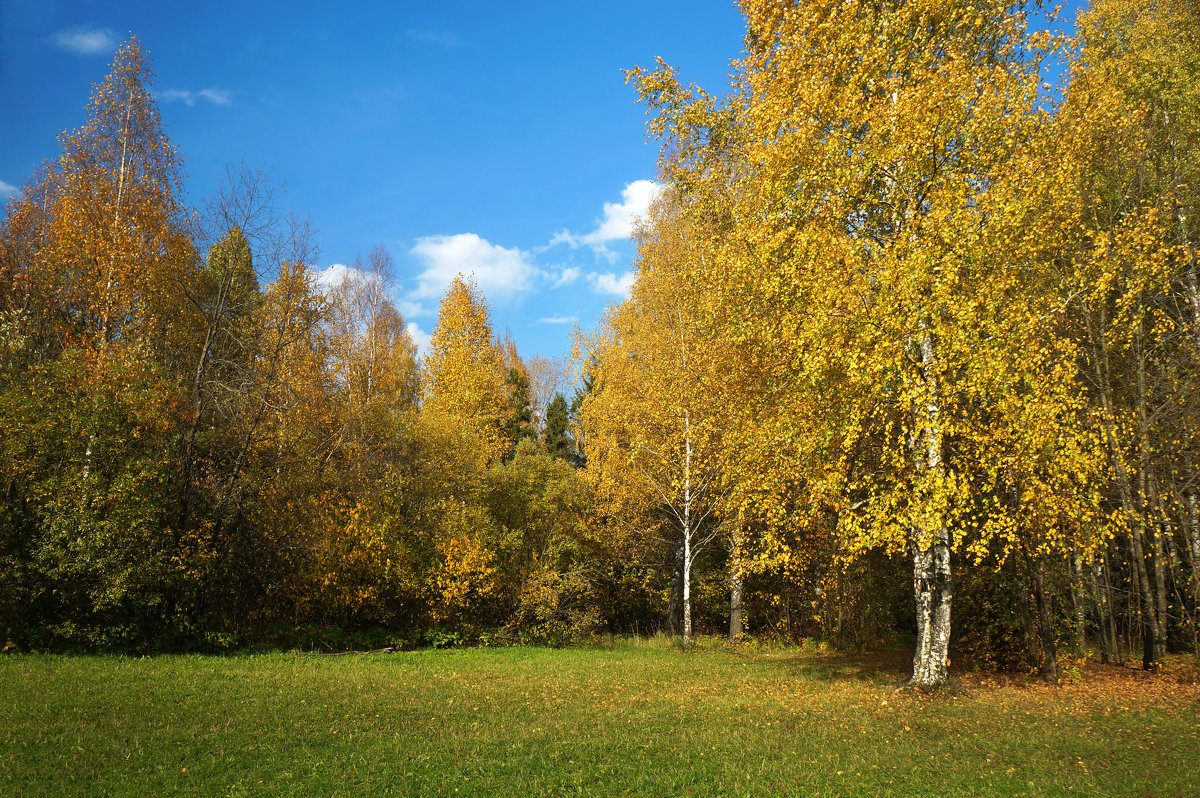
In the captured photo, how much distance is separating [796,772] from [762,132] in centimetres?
877

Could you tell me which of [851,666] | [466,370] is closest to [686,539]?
[851,666]

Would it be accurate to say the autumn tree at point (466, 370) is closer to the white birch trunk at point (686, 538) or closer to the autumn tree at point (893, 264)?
the white birch trunk at point (686, 538)

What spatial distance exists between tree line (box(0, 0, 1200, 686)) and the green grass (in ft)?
5.38

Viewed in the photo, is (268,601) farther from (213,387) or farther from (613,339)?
(613,339)

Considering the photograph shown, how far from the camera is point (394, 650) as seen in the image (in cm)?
1411

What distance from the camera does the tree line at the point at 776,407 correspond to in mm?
8297

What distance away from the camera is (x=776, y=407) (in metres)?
10.2

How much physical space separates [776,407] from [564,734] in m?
5.91

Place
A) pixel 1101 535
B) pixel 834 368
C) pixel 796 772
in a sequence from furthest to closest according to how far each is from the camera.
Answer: pixel 834 368 < pixel 1101 535 < pixel 796 772

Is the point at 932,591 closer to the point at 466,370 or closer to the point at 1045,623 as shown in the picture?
the point at 1045,623

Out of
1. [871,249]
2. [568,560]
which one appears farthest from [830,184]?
[568,560]

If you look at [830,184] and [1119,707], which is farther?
[830,184]

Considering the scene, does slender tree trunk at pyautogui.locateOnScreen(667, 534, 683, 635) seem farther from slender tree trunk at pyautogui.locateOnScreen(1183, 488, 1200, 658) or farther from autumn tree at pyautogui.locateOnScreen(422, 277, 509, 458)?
slender tree trunk at pyautogui.locateOnScreen(1183, 488, 1200, 658)

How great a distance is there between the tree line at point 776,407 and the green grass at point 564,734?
5.38ft
